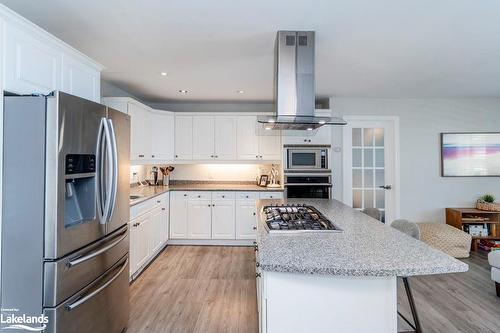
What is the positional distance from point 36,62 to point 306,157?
11.1 feet

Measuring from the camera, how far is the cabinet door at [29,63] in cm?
146

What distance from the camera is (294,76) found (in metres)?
2.20

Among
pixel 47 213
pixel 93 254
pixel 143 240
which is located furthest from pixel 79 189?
pixel 143 240

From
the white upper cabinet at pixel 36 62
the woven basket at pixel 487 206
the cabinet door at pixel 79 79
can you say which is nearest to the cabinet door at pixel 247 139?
the cabinet door at pixel 79 79

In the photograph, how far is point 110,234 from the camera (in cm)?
189

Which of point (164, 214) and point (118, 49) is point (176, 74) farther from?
point (164, 214)

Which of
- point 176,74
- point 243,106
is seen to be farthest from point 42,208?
point 243,106

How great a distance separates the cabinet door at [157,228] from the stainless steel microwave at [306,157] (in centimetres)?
203

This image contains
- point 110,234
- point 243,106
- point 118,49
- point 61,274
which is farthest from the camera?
point 243,106

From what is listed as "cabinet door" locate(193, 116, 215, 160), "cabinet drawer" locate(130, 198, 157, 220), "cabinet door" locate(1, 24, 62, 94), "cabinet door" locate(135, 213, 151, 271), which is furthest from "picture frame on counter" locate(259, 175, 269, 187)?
"cabinet door" locate(1, 24, 62, 94)

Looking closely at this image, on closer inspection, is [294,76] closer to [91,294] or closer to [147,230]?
[91,294]

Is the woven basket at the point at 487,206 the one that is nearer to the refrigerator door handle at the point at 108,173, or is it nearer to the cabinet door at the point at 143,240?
the cabinet door at the point at 143,240

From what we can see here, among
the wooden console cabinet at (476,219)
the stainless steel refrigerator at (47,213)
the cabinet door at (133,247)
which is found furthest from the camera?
the wooden console cabinet at (476,219)

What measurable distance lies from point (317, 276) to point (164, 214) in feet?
10.4
